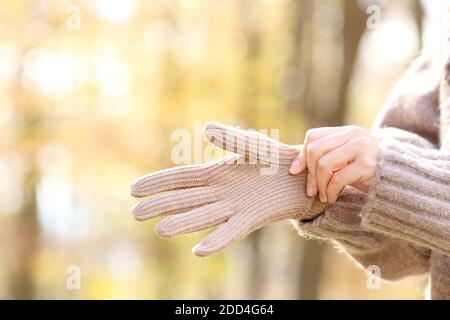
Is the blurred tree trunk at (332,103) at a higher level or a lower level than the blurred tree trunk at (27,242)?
higher

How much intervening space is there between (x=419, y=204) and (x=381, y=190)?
79mm

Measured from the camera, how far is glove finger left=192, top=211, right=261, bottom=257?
1.36 m

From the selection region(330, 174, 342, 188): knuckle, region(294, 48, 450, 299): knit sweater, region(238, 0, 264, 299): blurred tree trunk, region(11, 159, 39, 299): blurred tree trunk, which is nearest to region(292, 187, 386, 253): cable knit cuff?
region(294, 48, 450, 299): knit sweater

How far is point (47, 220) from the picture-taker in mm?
8656

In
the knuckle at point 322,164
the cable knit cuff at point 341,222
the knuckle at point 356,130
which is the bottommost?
the cable knit cuff at point 341,222

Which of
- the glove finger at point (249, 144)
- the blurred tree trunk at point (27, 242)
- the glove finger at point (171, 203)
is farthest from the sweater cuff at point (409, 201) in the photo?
the blurred tree trunk at point (27, 242)

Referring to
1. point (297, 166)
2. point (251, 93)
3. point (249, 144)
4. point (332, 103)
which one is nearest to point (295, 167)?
point (297, 166)

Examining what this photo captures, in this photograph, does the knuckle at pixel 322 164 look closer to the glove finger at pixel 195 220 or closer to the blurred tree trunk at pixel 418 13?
the glove finger at pixel 195 220

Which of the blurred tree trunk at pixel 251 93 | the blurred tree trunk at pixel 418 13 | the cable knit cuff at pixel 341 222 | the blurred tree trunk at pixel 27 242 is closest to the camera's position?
the cable knit cuff at pixel 341 222

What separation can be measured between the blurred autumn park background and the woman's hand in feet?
14.7

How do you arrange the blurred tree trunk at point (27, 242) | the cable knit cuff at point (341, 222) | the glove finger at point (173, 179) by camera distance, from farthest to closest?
1. the blurred tree trunk at point (27, 242)
2. the cable knit cuff at point (341, 222)
3. the glove finger at point (173, 179)

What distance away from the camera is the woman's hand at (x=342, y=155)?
1433 mm

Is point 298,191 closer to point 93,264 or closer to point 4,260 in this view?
point 4,260

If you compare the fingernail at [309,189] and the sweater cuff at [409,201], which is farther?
the fingernail at [309,189]
